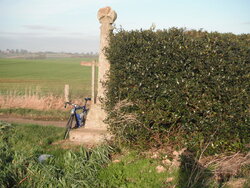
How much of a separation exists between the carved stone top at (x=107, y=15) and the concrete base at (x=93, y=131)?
227cm

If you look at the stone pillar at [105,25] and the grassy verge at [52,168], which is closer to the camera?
the grassy verge at [52,168]

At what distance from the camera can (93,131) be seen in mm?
7633

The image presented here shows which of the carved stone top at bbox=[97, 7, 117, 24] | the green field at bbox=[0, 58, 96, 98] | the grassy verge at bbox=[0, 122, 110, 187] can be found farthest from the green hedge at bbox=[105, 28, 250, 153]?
the green field at bbox=[0, 58, 96, 98]

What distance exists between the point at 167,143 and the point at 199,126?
2.64ft

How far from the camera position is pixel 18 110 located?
13.8m

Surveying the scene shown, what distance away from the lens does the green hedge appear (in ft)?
18.6

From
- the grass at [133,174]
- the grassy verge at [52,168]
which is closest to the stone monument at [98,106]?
the grassy verge at [52,168]

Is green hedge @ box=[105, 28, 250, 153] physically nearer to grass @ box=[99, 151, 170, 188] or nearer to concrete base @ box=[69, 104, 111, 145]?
grass @ box=[99, 151, 170, 188]

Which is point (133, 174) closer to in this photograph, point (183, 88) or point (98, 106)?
point (183, 88)

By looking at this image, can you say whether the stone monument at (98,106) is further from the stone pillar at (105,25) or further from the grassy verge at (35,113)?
the grassy verge at (35,113)

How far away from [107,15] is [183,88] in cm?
317

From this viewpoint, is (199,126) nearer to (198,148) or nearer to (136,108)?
(198,148)

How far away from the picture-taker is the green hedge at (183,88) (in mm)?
5656

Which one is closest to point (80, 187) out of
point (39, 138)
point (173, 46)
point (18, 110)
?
point (173, 46)
